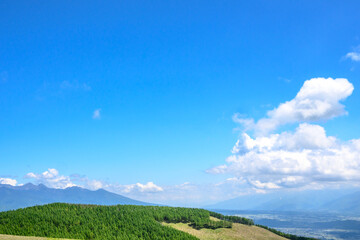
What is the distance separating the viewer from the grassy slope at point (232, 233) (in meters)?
65.7

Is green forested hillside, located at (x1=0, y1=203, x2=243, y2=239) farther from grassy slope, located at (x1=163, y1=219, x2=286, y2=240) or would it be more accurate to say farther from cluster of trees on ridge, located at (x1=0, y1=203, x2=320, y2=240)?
grassy slope, located at (x1=163, y1=219, x2=286, y2=240)

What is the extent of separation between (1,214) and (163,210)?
39908 millimetres

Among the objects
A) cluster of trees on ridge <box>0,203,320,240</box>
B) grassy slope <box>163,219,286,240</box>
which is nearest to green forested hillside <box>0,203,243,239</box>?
cluster of trees on ridge <box>0,203,320,240</box>

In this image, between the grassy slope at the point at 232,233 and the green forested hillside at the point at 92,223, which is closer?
the green forested hillside at the point at 92,223

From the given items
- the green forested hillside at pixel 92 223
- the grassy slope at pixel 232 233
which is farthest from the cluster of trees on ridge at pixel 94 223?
the grassy slope at pixel 232 233

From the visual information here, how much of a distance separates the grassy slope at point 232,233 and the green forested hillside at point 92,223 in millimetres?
2397

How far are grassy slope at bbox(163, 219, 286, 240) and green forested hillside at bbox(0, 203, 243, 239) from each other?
7.86 feet

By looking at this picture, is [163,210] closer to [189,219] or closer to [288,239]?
[189,219]

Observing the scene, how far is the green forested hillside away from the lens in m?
57.8

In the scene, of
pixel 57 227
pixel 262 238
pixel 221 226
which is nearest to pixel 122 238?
pixel 57 227

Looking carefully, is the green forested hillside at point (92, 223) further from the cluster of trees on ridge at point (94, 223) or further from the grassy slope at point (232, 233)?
the grassy slope at point (232, 233)

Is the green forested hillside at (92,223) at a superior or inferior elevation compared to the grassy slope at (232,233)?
superior

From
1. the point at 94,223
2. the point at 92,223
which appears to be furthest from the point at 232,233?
the point at 92,223

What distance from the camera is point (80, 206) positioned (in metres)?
74.6
